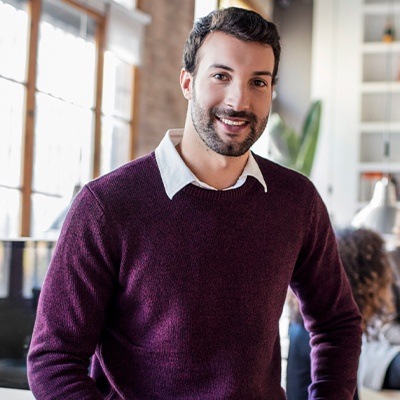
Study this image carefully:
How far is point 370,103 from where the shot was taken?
918 cm

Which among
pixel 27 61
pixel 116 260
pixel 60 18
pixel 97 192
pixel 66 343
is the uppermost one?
pixel 60 18

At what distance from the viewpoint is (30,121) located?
4926 mm

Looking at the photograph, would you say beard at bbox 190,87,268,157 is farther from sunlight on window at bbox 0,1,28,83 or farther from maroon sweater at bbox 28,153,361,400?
sunlight on window at bbox 0,1,28,83

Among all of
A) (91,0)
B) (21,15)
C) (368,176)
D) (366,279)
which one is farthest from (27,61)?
(368,176)

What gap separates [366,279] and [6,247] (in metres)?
1.09

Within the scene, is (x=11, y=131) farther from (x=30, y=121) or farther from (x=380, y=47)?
(x=380, y=47)

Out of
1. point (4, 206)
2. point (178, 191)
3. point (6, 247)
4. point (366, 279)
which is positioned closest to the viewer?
point (178, 191)

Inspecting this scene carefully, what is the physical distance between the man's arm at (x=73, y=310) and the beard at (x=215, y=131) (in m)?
0.21


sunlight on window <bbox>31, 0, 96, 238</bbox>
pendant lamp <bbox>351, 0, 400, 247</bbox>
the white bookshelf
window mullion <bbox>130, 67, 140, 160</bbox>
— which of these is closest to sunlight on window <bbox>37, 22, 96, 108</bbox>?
sunlight on window <bbox>31, 0, 96, 238</bbox>

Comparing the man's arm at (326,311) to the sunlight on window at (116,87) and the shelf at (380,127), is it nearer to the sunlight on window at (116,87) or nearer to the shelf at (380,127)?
the sunlight on window at (116,87)

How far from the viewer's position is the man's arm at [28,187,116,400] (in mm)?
1291

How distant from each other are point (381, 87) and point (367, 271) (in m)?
6.83

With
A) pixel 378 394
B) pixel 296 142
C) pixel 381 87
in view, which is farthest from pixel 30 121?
pixel 381 87

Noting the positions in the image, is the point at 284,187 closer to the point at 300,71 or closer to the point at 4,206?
the point at 4,206
